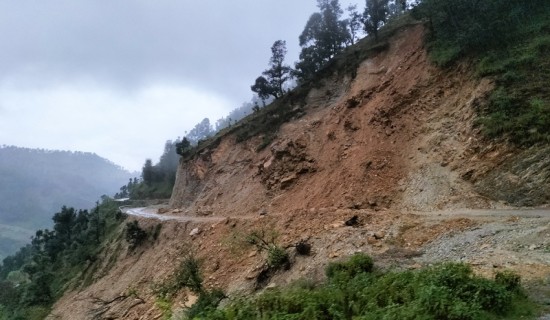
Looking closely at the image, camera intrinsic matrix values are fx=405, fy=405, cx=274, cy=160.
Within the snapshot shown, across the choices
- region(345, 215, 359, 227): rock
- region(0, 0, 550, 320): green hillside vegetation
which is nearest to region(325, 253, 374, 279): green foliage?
region(0, 0, 550, 320): green hillside vegetation

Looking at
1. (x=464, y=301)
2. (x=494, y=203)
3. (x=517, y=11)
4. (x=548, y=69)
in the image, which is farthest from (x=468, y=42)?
(x=464, y=301)

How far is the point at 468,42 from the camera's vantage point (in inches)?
1024

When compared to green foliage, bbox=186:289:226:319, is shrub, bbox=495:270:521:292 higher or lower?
lower

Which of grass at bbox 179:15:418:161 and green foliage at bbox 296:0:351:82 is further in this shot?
green foliage at bbox 296:0:351:82

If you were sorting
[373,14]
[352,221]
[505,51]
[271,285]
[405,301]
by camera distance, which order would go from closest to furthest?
[405,301]
[271,285]
[352,221]
[505,51]
[373,14]

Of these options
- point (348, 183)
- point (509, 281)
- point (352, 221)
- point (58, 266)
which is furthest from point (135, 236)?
point (509, 281)

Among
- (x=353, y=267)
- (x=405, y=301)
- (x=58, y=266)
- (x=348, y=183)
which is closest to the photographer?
(x=405, y=301)

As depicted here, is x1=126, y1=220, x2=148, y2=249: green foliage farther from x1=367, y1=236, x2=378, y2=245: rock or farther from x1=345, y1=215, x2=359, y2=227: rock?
x1=367, y1=236, x2=378, y2=245: rock

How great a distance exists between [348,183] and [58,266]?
1708 inches

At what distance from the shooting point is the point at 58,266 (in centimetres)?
5159

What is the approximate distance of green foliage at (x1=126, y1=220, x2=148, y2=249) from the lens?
1483 inches

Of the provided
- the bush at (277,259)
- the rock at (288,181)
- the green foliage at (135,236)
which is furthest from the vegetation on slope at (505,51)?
the green foliage at (135,236)

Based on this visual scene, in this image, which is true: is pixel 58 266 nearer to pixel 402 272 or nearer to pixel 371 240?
pixel 371 240

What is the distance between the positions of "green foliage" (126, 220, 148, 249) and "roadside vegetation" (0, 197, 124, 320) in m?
6.75
